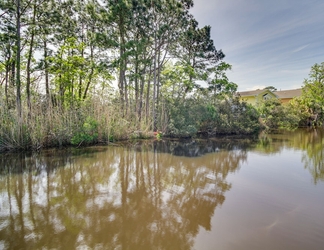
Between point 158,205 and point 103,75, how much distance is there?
9.77 meters

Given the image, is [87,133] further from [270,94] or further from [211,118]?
[270,94]

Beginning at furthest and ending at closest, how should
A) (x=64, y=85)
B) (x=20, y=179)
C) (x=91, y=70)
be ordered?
(x=91, y=70) < (x=64, y=85) < (x=20, y=179)

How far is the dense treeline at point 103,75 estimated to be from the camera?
7.11m

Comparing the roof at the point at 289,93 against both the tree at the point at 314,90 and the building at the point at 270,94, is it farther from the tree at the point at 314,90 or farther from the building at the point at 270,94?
the tree at the point at 314,90

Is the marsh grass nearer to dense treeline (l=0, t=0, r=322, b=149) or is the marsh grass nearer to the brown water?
dense treeline (l=0, t=0, r=322, b=149)

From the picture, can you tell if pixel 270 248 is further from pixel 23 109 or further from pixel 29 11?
pixel 29 11

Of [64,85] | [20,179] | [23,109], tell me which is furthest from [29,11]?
[20,179]

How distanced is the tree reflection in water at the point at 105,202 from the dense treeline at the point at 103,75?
77.3 inches

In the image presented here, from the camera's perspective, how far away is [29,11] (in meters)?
8.11

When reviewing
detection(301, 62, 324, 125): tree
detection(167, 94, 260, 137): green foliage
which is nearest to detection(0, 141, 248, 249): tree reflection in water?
detection(167, 94, 260, 137): green foliage

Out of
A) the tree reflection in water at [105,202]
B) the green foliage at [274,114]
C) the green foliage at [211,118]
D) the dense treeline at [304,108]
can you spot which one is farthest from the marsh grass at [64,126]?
the dense treeline at [304,108]

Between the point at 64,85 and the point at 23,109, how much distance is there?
3.76m

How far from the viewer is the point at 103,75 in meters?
11.2

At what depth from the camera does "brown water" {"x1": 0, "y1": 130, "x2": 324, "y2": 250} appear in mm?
2182
